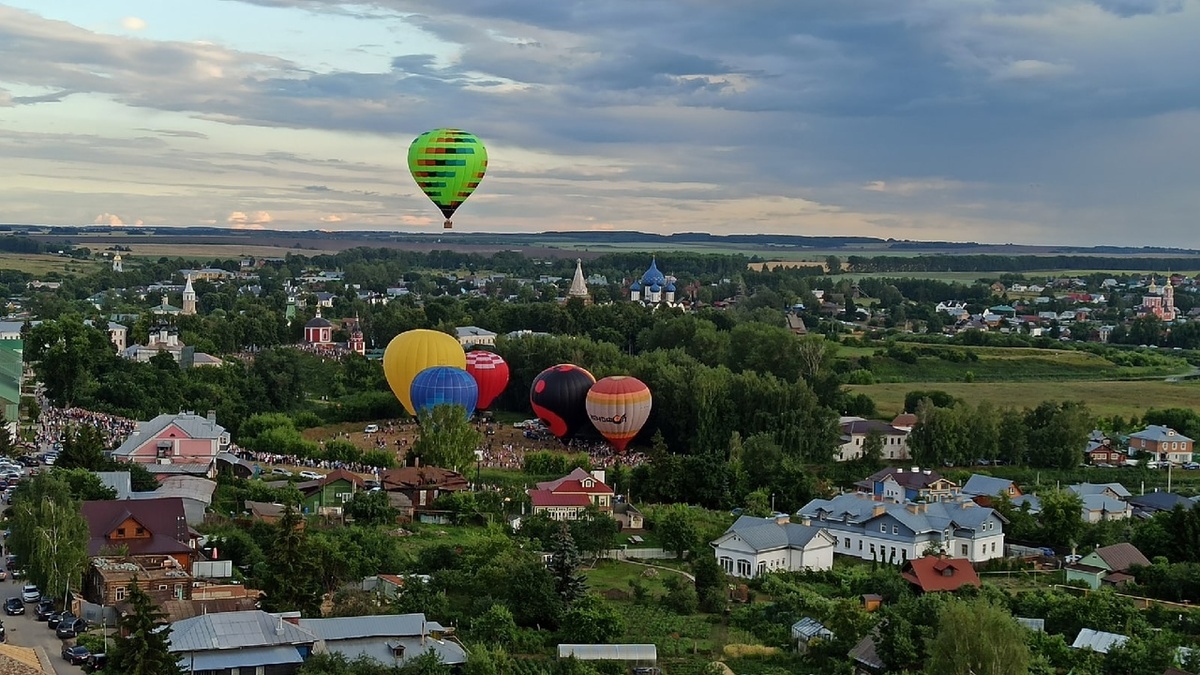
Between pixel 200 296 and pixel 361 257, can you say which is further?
pixel 361 257

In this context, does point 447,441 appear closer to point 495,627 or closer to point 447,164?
point 447,164

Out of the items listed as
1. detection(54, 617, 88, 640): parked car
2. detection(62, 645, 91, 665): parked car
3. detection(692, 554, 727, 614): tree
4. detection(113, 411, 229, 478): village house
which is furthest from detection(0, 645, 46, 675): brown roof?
detection(113, 411, 229, 478): village house

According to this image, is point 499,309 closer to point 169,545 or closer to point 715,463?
point 715,463

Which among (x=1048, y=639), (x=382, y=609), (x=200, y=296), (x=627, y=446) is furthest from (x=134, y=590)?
(x=200, y=296)

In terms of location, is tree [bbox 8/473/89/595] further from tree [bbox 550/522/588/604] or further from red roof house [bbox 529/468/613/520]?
red roof house [bbox 529/468/613/520]

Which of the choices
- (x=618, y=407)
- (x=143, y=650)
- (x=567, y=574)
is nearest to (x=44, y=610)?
(x=143, y=650)

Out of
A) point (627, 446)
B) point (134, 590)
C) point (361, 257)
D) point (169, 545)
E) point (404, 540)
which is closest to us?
point (134, 590)
